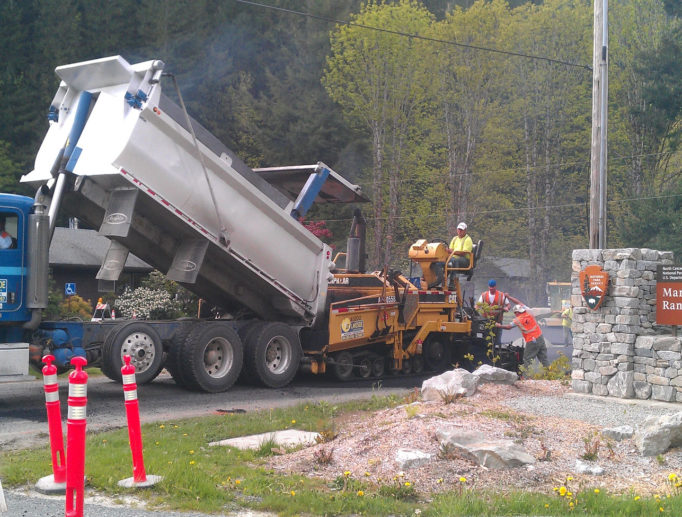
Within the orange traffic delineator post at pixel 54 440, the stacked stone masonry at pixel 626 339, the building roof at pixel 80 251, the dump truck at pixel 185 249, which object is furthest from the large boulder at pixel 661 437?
the building roof at pixel 80 251

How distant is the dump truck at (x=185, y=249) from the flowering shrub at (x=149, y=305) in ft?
21.9

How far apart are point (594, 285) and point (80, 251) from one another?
73.0ft

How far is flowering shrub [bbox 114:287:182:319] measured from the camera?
21000 millimetres

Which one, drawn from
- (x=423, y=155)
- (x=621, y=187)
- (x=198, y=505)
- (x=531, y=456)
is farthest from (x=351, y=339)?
(x=621, y=187)

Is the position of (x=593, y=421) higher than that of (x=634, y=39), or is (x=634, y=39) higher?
(x=634, y=39)

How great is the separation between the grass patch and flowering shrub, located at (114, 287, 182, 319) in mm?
12577

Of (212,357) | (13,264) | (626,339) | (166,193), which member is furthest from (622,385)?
(13,264)

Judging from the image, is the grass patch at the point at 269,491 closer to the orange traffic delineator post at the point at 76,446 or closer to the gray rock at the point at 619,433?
the orange traffic delineator post at the point at 76,446

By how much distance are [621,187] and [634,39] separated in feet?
21.2

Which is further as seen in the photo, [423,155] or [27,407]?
[423,155]

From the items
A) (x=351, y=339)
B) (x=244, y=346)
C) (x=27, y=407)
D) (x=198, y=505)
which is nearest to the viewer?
(x=198, y=505)

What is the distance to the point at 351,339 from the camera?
14.7 metres

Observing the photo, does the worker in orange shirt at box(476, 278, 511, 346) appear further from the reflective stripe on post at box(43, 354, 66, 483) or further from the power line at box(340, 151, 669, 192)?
the power line at box(340, 151, 669, 192)

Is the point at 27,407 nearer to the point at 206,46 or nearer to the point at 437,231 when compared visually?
the point at 437,231
